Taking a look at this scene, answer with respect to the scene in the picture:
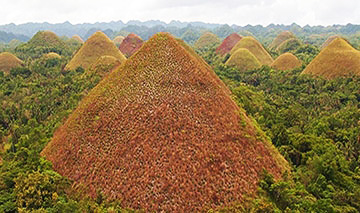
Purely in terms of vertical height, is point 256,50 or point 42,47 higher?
point 256,50

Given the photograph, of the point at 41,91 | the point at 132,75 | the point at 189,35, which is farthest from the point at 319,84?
the point at 189,35

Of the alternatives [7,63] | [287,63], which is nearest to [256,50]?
[287,63]

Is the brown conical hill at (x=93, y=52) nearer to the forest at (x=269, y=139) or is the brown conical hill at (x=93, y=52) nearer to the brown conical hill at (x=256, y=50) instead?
the forest at (x=269, y=139)

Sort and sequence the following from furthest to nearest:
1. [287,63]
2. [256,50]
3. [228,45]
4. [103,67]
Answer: [228,45], [256,50], [287,63], [103,67]

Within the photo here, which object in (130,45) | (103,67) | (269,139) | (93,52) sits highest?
(130,45)

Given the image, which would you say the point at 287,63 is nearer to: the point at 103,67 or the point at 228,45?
the point at 228,45

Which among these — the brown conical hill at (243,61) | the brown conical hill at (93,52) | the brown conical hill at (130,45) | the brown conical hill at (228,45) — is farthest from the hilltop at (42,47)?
the brown conical hill at (243,61)
